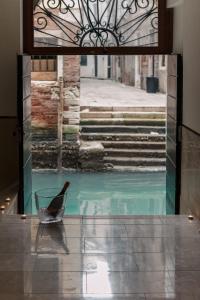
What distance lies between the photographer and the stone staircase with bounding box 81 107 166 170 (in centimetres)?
916

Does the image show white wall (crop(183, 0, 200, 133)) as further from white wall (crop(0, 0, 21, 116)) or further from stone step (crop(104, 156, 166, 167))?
stone step (crop(104, 156, 166, 167))

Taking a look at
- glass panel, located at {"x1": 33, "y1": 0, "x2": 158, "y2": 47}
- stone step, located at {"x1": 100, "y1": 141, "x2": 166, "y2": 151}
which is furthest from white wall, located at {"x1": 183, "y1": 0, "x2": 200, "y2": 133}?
stone step, located at {"x1": 100, "y1": 141, "x2": 166, "y2": 151}

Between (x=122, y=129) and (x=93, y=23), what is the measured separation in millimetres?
5203

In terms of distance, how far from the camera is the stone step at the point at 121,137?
941cm

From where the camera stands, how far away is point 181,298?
69.4 inches

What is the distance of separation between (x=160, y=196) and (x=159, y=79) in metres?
4.20

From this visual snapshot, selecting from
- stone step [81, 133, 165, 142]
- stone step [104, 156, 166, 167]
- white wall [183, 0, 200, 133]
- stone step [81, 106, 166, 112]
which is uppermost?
white wall [183, 0, 200, 133]

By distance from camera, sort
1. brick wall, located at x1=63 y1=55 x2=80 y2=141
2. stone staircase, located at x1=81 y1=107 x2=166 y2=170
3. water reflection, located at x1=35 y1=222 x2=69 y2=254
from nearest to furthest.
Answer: water reflection, located at x1=35 y1=222 x2=69 y2=254 → brick wall, located at x1=63 y1=55 x2=80 y2=141 → stone staircase, located at x1=81 y1=107 x2=166 y2=170

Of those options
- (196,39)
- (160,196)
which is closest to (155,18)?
(196,39)

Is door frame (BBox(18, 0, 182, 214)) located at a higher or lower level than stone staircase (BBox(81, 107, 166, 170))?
higher

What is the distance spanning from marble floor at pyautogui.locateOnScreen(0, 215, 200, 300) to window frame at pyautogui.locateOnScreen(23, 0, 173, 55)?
215 cm

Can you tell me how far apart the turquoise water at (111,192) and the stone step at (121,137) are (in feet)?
3.59

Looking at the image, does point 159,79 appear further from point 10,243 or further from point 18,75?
point 10,243

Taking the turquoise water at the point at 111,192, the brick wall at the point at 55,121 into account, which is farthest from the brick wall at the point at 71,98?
the turquoise water at the point at 111,192
